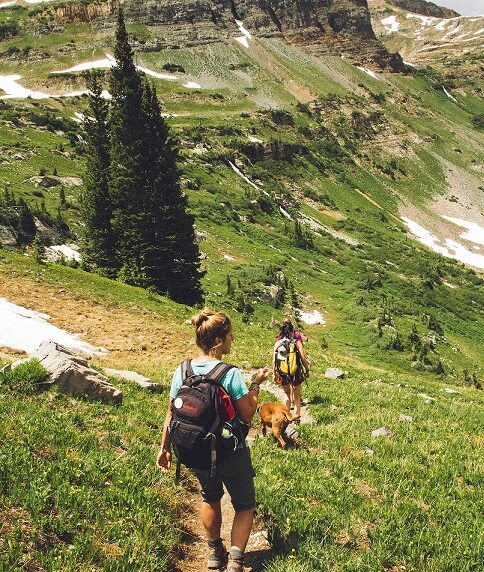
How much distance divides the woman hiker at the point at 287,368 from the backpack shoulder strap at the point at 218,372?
6.56 m

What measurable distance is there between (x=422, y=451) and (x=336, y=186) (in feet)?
322

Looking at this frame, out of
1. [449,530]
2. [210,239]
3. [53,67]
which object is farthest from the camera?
[53,67]

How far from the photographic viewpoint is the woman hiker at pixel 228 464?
4844 mm

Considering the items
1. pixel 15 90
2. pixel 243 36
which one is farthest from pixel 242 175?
pixel 243 36

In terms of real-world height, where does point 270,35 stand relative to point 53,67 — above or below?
above

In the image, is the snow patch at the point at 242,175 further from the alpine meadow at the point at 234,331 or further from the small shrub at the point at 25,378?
the small shrub at the point at 25,378

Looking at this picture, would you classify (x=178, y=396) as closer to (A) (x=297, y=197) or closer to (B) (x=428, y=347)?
(B) (x=428, y=347)

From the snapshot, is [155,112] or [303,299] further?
[303,299]

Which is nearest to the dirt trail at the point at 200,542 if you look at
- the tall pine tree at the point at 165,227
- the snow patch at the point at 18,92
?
the tall pine tree at the point at 165,227

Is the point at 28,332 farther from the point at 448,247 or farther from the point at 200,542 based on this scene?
the point at 448,247

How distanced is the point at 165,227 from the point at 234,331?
927 cm

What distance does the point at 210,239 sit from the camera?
5162 cm

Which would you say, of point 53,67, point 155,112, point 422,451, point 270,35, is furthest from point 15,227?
point 270,35

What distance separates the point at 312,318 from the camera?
40.3 metres
